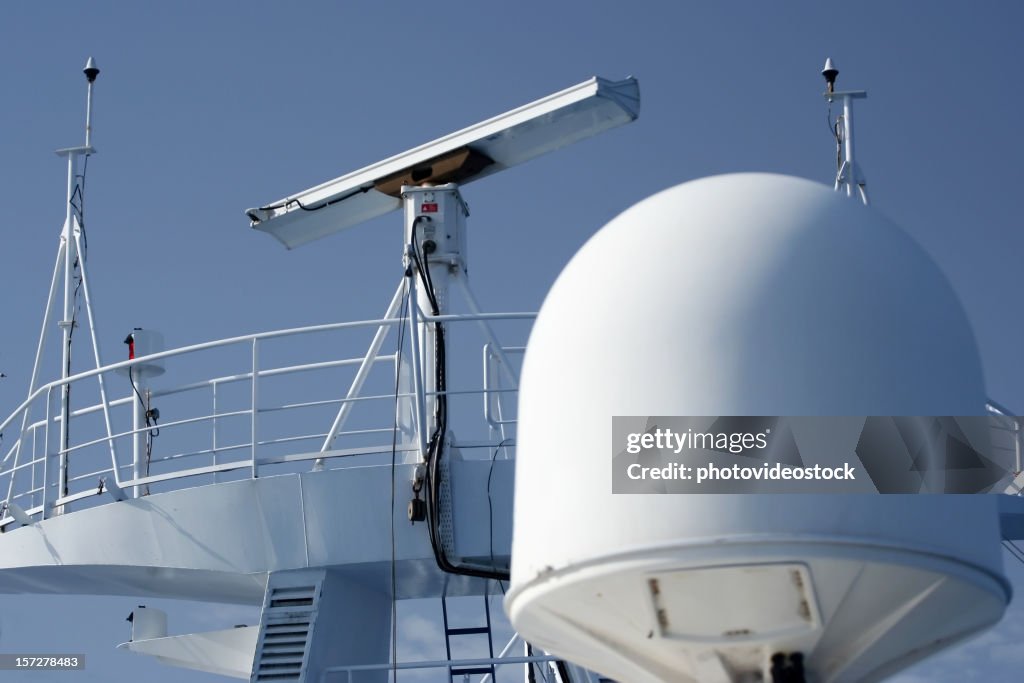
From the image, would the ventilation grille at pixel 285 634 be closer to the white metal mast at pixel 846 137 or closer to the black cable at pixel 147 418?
the black cable at pixel 147 418

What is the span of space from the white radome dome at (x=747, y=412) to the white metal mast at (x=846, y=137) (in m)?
6.75

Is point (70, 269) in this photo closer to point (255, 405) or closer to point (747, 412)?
point (255, 405)

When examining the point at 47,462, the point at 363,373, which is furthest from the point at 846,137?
the point at 47,462

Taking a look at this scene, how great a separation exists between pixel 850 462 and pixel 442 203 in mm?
7319

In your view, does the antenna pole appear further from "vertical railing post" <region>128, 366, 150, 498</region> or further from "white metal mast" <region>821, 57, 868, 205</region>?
"white metal mast" <region>821, 57, 868, 205</region>

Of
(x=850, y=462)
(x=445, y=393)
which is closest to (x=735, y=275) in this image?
(x=850, y=462)

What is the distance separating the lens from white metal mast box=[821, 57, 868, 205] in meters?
11.9

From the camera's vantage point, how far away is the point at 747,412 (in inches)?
185

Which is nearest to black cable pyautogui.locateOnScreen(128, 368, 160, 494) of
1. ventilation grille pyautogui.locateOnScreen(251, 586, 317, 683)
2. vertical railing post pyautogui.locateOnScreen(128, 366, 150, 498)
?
vertical railing post pyautogui.locateOnScreen(128, 366, 150, 498)

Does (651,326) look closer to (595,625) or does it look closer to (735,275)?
(735,275)
